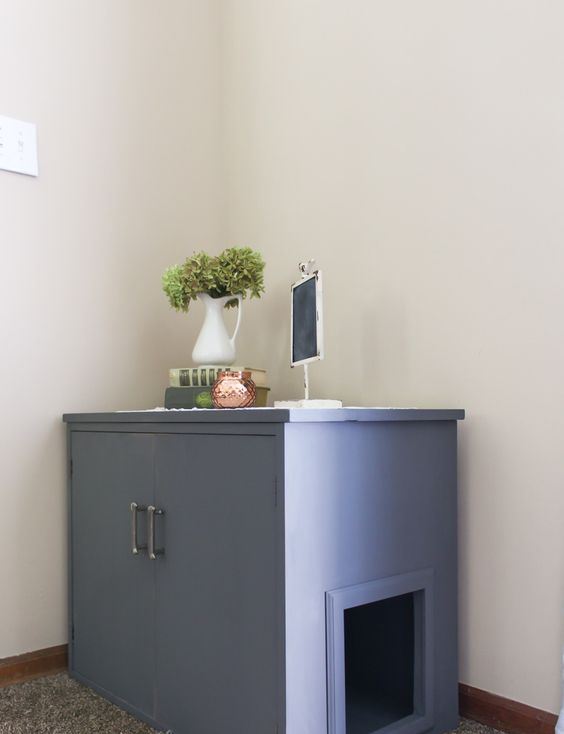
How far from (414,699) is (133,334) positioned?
116 centimetres

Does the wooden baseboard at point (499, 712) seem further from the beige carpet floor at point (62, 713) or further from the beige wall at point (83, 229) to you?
the beige wall at point (83, 229)

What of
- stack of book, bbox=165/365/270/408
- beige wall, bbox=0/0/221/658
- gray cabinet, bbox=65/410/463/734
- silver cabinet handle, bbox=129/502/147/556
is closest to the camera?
gray cabinet, bbox=65/410/463/734

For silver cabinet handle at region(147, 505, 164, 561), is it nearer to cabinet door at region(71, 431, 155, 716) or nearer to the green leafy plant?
cabinet door at region(71, 431, 155, 716)

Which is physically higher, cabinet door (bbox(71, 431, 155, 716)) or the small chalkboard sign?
the small chalkboard sign

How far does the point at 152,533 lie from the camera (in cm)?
145

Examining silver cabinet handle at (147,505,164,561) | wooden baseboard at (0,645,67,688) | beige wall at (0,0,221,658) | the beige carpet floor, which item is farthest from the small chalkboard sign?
wooden baseboard at (0,645,67,688)

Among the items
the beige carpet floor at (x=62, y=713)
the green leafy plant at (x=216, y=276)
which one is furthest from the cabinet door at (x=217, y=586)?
the green leafy plant at (x=216, y=276)

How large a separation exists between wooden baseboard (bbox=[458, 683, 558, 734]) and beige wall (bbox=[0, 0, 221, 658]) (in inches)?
39.3

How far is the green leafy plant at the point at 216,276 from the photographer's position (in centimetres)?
173

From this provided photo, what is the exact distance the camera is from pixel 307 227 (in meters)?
1.90

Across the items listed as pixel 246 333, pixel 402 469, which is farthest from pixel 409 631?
pixel 246 333

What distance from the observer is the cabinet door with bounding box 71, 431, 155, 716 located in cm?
148

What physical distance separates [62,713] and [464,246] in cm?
130

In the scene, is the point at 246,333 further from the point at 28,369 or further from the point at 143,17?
the point at 143,17
